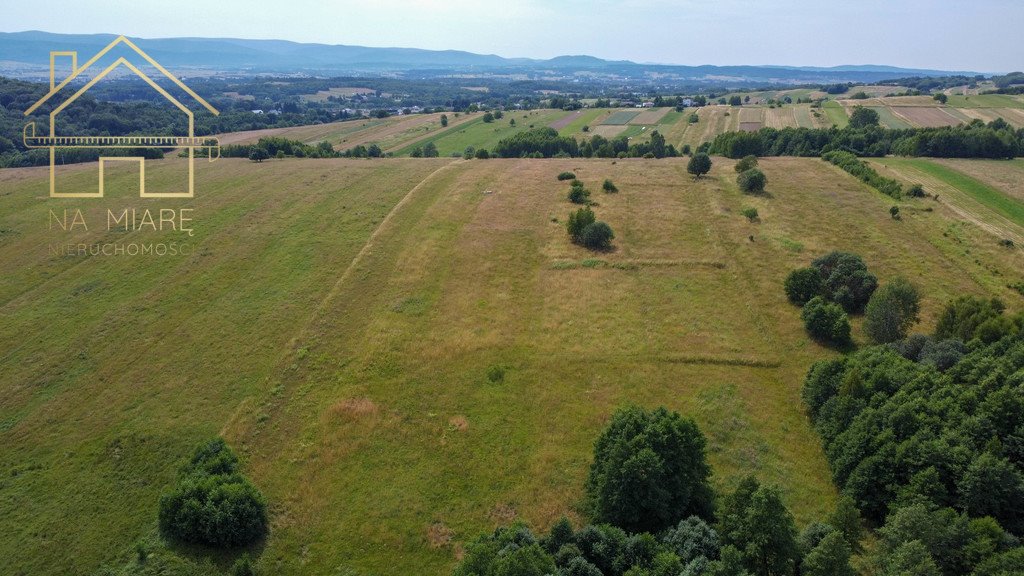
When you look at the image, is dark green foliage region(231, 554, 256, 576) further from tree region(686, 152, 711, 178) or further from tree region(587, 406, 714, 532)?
tree region(686, 152, 711, 178)

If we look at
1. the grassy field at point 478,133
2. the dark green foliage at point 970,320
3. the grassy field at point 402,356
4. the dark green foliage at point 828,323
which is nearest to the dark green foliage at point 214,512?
the grassy field at point 402,356

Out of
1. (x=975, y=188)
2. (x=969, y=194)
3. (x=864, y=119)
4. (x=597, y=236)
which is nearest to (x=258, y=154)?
(x=597, y=236)

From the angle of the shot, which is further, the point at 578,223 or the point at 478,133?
the point at 478,133

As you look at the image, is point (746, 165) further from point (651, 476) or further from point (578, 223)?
point (651, 476)

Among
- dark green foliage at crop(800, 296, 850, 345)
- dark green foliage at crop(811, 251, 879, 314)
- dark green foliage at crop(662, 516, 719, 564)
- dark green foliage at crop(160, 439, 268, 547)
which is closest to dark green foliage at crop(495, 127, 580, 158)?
dark green foliage at crop(811, 251, 879, 314)

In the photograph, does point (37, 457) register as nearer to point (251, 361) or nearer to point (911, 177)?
point (251, 361)

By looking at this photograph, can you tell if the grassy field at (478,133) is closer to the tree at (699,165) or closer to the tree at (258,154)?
the tree at (258,154)

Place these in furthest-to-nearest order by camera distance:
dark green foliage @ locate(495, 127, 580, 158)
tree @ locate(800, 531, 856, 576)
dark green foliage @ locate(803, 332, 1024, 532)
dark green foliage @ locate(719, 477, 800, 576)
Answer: dark green foliage @ locate(495, 127, 580, 158)
dark green foliage @ locate(803, 332, 1024, 532)
dark green foliage @ locate(719, 477, 800, 576)
tree @ locate(800, 531, 856, 576)
